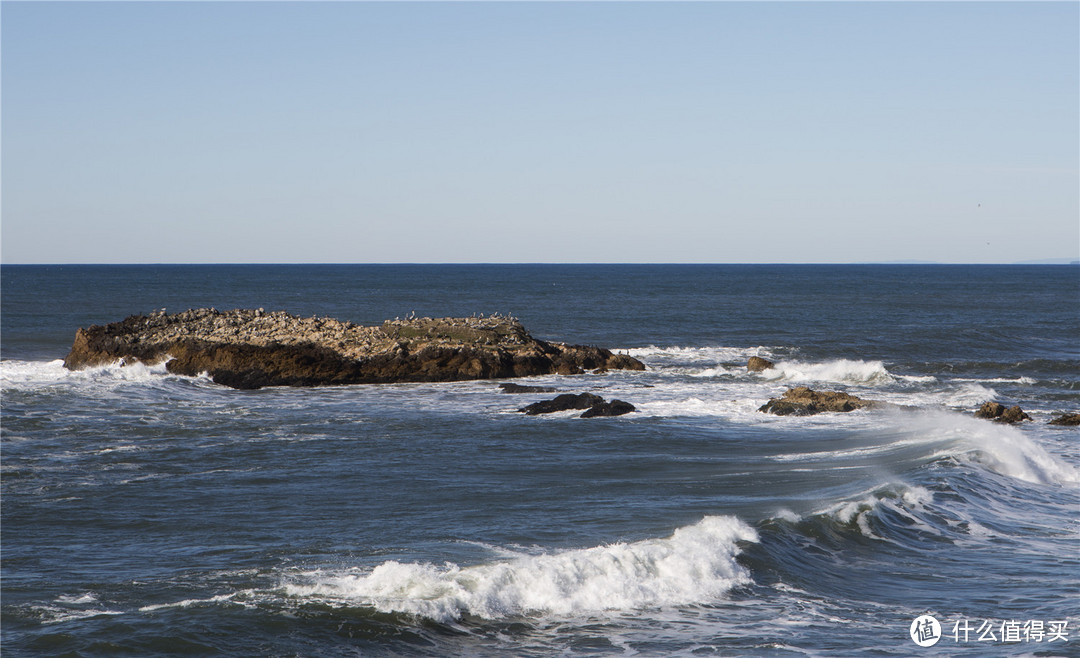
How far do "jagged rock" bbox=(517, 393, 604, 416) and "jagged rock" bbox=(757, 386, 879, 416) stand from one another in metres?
4.33

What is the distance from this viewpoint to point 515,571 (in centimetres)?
1092

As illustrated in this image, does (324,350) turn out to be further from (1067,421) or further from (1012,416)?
(1067,421)

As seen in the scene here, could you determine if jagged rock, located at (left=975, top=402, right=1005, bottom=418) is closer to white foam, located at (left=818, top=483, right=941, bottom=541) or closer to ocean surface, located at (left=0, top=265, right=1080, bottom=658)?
ocean surface, located at (left=0, top=265, right=1080, bottom=658)

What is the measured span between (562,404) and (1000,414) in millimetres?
10490

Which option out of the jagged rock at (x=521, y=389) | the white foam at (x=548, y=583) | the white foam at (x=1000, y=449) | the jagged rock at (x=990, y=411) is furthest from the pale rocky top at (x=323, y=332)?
the white foam at (x=548, y=583)

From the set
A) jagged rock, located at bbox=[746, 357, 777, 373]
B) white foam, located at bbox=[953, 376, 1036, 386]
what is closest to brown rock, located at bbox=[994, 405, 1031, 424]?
white foam, located at bbox=[953, 376, 1036, 386]

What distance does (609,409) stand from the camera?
23.3m

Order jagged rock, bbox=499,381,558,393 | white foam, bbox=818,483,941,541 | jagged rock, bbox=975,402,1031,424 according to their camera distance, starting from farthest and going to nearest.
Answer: jagged rock, bbox=499,381,558,393 → jagged rock, bbox=975,402,1031,424 → white foam, bbox=818,483,941,541

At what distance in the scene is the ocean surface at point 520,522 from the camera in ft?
32.0

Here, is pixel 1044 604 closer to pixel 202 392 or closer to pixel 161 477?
pixel 161 477

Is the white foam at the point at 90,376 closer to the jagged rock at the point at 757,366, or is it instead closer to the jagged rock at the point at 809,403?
A: the jagged rock at the point at 809,403

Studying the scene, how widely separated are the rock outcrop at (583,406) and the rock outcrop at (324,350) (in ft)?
21.1

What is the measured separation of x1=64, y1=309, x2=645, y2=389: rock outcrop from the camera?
93.2 ft

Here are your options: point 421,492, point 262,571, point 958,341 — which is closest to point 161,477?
point 421,492
